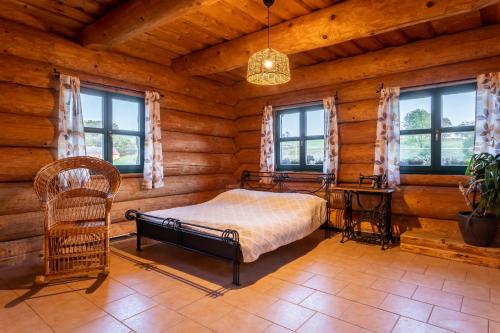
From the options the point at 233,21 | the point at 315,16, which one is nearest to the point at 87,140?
the point at 233,21

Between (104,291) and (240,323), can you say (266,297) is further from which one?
(104,291)

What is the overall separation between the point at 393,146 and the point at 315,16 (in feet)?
6.63

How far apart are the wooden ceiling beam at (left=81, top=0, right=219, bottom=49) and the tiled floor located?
99.2 inches

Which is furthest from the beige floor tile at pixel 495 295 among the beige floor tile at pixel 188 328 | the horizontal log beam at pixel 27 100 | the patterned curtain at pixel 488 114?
the horizontal log beam at pixel 27 100

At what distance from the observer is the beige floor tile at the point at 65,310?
2.11 m

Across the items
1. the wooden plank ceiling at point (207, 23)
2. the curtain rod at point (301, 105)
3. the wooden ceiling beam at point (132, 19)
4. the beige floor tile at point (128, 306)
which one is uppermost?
the wooden plank ceiling at point (207, 23)

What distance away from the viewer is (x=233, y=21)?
3.57 m

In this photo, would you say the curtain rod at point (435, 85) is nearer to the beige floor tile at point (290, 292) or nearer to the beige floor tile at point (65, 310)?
the beige floor tile at point (290, 292)

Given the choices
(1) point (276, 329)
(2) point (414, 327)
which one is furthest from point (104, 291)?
(2) point (414, 327)

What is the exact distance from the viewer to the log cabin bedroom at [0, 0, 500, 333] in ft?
8.02

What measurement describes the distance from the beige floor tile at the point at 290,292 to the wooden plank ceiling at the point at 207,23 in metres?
2.61

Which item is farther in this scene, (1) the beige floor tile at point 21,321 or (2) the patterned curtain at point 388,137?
(2) the patterned curtain at point 388,137

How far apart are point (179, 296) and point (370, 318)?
4.90ft

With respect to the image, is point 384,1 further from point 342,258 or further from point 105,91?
point 105,91
